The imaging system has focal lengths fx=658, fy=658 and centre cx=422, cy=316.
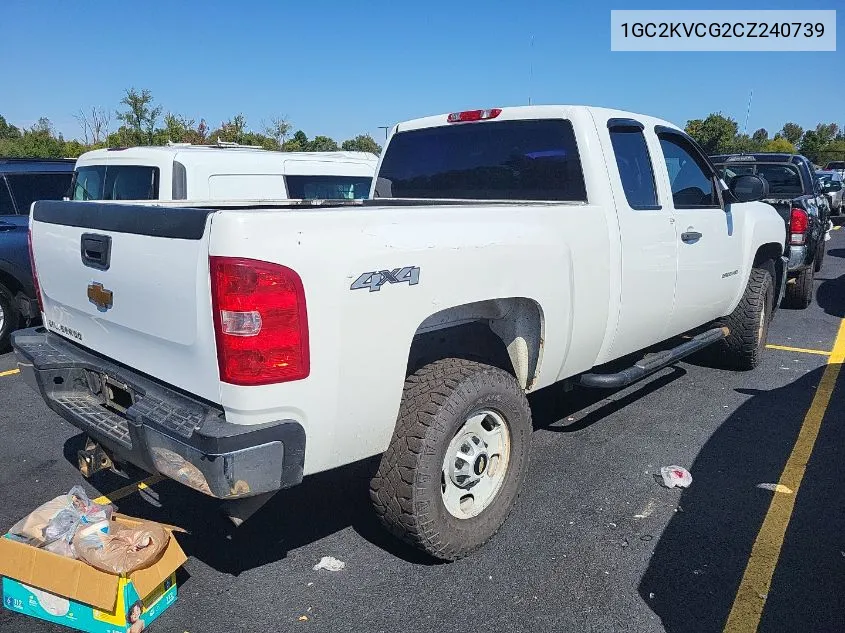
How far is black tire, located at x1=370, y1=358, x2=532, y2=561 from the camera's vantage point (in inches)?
106

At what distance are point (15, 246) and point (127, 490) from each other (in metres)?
4.09

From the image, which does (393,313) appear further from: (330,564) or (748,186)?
(748,186)

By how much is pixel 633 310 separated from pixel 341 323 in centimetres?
212

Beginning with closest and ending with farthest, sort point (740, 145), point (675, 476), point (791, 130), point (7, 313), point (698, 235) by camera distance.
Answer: point (675, 476)
point (698, 235)
point (7, 313)
point (740, 145)
point (791, 130)

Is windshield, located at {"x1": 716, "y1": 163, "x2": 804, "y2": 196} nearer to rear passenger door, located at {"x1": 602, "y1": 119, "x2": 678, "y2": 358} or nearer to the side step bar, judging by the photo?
the side step bar

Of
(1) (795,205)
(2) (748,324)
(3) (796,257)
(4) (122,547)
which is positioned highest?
(1) (795,205)

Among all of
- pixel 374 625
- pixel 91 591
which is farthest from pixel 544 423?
pixel 91 591

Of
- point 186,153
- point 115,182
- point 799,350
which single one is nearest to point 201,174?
point 186,153

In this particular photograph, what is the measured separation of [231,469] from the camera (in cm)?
216

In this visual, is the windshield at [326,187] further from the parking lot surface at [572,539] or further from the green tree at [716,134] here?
the green tree at [716,134]

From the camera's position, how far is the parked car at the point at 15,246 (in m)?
6.54

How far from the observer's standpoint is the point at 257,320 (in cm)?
216

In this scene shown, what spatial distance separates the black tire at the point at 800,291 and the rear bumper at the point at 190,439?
A: 811cm

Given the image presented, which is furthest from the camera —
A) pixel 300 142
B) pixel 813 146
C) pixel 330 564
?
pixel 813 146
